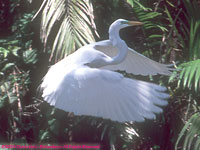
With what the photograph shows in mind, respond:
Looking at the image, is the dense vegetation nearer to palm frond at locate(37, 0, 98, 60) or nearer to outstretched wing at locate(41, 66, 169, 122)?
palm frond at locate(37, 0, 98, 60)

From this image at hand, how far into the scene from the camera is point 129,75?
9.10 ft

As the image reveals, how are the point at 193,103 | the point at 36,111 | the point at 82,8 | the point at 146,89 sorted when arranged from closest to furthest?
the point at 146,89, the point at 82,8, the point at 193,103, the point at 36,111

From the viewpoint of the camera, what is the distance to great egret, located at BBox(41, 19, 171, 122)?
1.69 meters

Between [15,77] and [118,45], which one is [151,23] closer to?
[118,45]

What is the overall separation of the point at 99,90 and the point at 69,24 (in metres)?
0.63

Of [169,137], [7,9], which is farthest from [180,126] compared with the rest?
[7,9]

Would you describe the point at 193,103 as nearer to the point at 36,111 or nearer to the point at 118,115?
the point at 118,115

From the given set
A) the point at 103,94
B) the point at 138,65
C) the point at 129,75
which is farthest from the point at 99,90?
the point at 129,75

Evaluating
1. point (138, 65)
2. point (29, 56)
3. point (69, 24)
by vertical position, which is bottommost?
point (138, 65)

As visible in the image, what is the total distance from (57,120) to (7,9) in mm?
1000

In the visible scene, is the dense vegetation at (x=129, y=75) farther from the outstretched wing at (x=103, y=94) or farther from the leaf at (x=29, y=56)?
the outstretched wing at (x=103, y=94)

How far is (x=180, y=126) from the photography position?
8.54 ft

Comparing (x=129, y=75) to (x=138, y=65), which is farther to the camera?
(x=129, y=75)

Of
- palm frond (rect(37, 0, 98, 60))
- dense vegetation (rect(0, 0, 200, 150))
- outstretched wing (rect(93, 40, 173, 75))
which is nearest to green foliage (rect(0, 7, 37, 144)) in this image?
dense vegetation (rect(0, 0, 200, 150))
